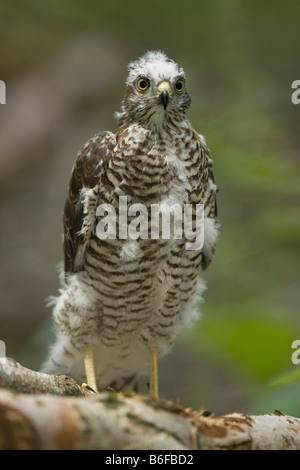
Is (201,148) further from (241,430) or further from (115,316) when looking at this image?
(241,430)

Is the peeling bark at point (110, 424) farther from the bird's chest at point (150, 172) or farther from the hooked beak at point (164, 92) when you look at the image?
the hooked beak at point (164, 92)

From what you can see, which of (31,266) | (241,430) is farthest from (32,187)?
(241,430)

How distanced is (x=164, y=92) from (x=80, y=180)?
2.45 ft

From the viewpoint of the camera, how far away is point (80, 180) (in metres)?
3.85

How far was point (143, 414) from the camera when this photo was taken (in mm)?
2020

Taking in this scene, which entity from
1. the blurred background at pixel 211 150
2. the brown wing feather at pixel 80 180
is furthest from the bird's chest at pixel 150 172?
the blurred background at pixel 211 150

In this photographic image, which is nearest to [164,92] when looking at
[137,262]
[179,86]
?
[179,86]

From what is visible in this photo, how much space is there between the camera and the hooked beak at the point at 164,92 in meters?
3.47

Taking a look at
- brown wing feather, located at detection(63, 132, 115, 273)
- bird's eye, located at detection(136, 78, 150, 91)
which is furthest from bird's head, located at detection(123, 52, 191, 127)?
brown wing feather, located at detection(63, 132, 115, 273)

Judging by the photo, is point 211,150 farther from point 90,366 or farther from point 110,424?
point 110,424

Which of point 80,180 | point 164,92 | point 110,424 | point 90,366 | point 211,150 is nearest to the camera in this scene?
point 110,424

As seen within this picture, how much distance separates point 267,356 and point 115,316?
1.04 metres

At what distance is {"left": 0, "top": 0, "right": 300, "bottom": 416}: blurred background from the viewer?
14.5 ft

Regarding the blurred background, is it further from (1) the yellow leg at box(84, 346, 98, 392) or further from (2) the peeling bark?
(2) the peeling bark
